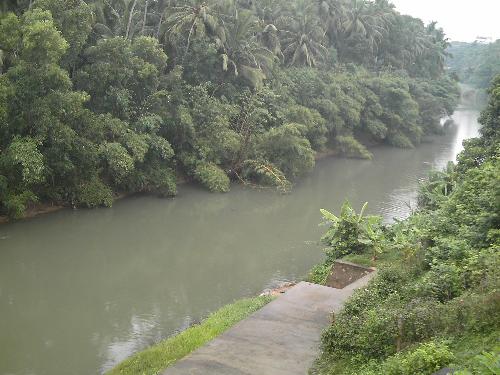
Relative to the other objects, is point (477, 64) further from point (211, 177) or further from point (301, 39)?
point (211, 177)

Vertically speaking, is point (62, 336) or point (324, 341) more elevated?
point (324, 341)

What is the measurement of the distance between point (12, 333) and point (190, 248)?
6816 millimetres

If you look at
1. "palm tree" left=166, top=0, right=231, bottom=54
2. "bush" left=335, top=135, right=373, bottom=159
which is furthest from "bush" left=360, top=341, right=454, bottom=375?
"bush" left=335, top=135, right=373, bottom=159

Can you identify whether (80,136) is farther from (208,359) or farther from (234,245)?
(208,359)

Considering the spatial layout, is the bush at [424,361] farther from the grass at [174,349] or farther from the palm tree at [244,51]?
the palm tree at [244,51]

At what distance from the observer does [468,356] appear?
5078 millimetres

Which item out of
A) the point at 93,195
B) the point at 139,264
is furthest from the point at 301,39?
the point at 139,264

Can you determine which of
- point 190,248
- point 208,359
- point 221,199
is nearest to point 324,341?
point 208,359

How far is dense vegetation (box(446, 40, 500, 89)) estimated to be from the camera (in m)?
71.7

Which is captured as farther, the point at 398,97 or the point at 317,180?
the point at 398,97

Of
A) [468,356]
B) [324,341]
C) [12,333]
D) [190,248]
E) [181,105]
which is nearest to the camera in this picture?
[468,356]

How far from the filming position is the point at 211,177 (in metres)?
22.9

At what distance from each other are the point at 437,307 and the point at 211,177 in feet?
56.8

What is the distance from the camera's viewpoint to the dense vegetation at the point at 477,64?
235ft
